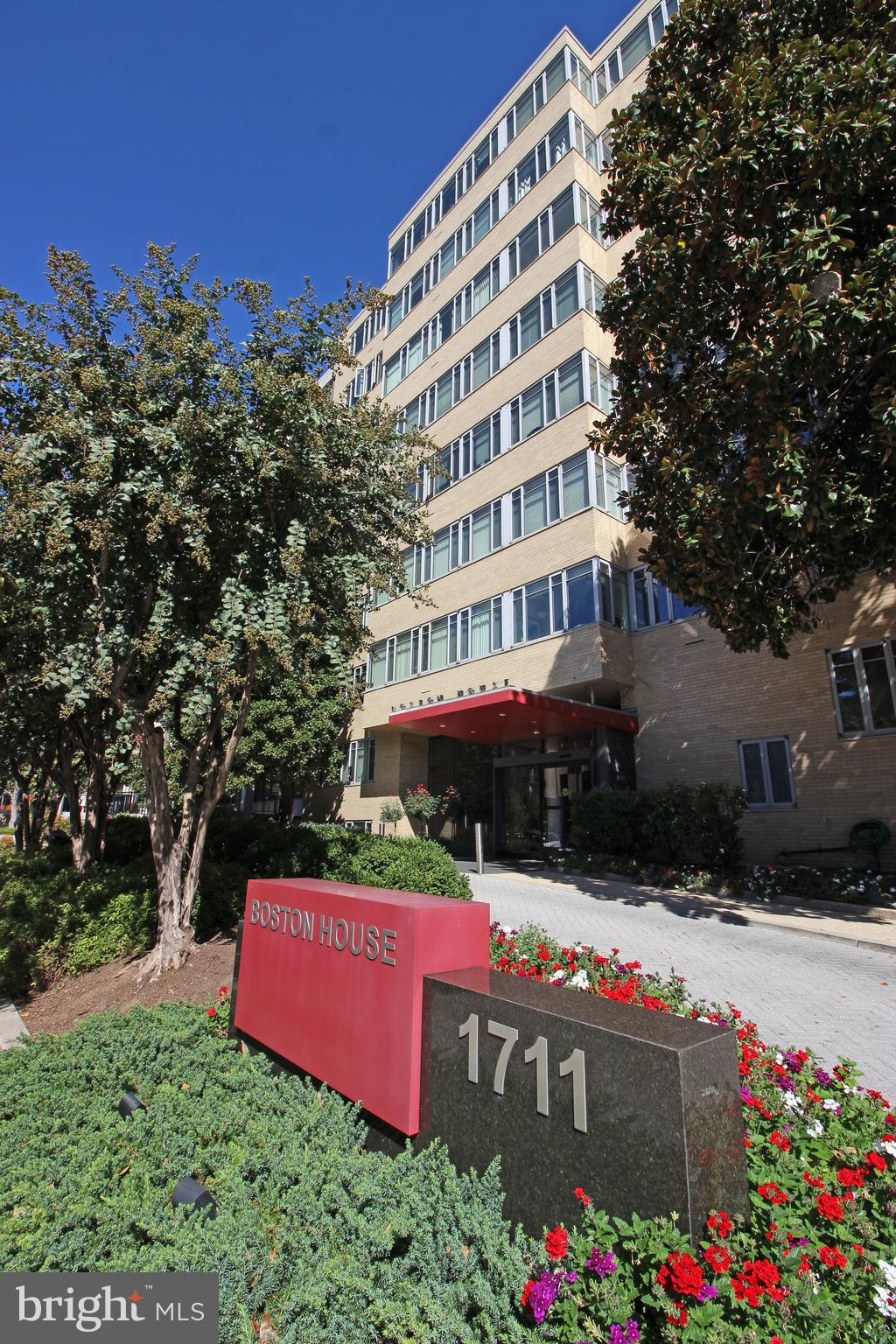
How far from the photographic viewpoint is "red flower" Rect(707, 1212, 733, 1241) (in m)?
2.28

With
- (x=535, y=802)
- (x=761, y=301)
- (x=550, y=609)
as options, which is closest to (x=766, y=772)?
(x=550, y=609)

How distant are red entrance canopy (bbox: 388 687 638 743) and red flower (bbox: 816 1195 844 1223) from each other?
13.0 metres

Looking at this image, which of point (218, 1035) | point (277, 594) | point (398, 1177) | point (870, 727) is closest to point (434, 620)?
point (870, 727)

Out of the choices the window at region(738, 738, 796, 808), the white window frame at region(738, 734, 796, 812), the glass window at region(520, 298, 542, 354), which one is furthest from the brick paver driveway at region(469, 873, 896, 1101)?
the glass window at region(520, 298, 542, 354)

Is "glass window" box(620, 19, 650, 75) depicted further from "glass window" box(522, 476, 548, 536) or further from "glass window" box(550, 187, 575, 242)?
"glass window" box(522, 476, 548, 536)

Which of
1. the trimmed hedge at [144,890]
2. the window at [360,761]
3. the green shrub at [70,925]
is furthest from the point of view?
the window at [360,761]

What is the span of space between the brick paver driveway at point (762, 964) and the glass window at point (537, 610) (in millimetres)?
8327

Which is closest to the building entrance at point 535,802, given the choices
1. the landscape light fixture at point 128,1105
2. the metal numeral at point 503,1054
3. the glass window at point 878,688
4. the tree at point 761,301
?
the glass window at point 878,688

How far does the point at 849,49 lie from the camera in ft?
25.4

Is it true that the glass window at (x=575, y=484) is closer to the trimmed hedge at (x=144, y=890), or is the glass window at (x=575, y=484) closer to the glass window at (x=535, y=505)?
the glass window at (x=535, y=505)

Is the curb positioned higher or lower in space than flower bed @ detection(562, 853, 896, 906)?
lower

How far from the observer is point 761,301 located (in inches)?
361

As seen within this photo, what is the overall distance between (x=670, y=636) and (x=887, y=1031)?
12.2 m

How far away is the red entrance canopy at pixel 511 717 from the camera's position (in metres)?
16.0
